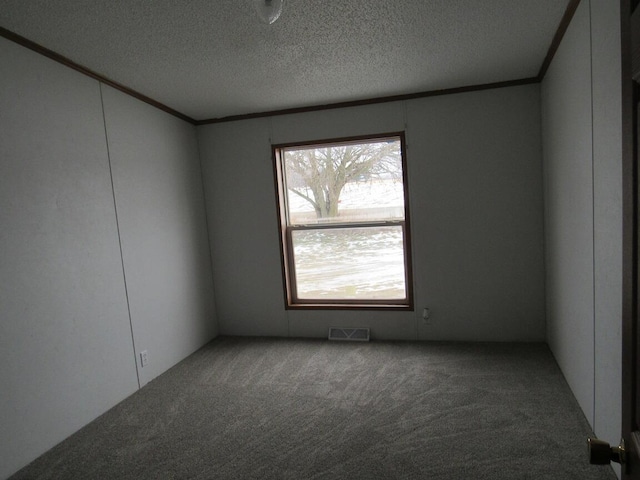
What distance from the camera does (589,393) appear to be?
2.32 metres

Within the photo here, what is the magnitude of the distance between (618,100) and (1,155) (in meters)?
3.11

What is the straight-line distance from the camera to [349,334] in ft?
13.6

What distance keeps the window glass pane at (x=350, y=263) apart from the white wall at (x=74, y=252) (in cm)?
132

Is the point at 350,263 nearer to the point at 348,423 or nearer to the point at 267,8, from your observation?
the point at 348,423

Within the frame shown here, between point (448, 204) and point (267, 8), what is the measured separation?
2.80 metres

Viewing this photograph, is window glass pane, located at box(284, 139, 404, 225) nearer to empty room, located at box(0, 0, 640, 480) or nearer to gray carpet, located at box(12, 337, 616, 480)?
empty room, located at box(0, 0, 640, 480)

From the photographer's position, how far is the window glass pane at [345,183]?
401 cm

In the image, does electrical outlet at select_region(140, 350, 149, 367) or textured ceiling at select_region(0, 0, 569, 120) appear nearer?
textured ceiling at select_region(0, 0, 569, 120)

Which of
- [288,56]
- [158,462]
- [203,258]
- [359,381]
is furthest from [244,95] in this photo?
[158,462]

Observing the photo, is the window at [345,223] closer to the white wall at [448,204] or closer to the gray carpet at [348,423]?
the white wall at [448,204]

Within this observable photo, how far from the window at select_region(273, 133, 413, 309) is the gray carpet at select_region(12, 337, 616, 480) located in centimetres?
78

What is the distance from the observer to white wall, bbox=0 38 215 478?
Answer: 2.27 metres

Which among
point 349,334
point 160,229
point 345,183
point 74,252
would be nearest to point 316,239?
point 345,183

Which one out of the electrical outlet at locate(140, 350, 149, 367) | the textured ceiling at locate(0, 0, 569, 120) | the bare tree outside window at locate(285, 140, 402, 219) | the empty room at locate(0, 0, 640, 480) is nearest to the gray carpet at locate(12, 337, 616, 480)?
the empty room at locate(0, 0, 640, 480)
